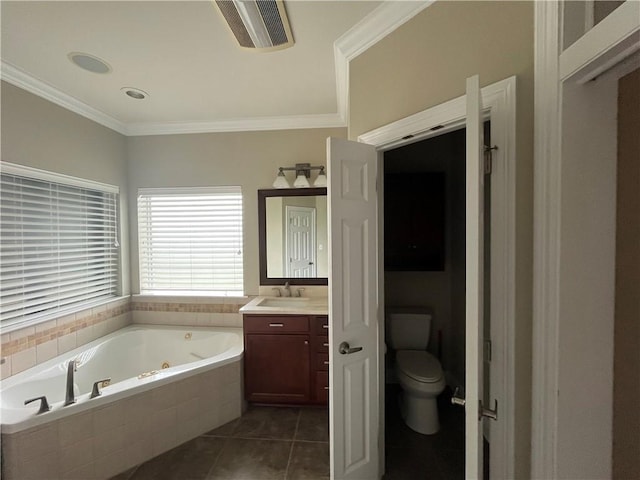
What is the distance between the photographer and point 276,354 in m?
2.31

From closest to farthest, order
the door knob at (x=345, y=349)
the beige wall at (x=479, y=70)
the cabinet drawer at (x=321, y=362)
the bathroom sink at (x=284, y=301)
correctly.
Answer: the beige wall at (x=479, y=70)
the door knob at (x=345, y=349)
the cabinet drawer at (x=321, y=362)
the bathroom sink at (x=284, y=301)

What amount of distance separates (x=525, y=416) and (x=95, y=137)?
349 centimetres

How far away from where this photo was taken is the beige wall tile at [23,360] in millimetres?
1840

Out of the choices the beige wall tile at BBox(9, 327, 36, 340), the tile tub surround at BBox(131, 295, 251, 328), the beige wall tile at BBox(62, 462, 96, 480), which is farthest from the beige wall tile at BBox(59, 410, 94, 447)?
the tile tub surround at BBox(131, 295, 251, 328)

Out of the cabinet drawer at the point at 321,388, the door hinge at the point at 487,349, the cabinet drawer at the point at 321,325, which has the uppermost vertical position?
the door hinge at the point at 487,349

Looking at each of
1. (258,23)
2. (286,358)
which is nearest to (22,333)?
(286,358)

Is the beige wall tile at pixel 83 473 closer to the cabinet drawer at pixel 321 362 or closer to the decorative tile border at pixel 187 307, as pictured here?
the decorative tile border at pixel 187 307

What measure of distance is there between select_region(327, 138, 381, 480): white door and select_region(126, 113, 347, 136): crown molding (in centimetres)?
142

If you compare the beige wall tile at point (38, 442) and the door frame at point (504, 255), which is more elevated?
the door frame at point (504, 255)

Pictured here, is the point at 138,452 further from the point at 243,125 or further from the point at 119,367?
the point at 243,125

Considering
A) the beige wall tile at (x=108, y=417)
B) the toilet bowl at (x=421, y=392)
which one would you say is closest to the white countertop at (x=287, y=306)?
the toilet bowl at (x=421, y=392)

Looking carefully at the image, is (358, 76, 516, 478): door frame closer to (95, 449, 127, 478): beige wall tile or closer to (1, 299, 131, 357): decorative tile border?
(95, 449, 127, 478): beige wall tile

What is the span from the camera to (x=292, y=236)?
9.09ft

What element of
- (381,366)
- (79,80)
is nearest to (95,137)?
(79,80)
